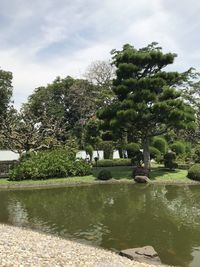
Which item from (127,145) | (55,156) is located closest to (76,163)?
(55,156)

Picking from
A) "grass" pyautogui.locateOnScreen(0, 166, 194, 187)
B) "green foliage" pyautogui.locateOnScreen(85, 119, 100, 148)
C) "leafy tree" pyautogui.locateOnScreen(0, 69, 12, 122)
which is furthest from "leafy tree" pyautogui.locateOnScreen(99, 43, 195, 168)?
"leafy tree" pyautogui.locateOnScreen(0, 69, 12, 122)

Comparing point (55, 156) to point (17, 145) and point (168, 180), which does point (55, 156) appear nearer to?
point (17, 145)

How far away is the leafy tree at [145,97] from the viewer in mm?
28922

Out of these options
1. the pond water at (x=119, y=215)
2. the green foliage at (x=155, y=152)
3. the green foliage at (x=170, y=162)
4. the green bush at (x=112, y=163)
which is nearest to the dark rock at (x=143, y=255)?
the pond water at (x=119, y=215)

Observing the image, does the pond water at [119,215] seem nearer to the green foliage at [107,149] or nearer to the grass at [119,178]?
the grass at [119,178]

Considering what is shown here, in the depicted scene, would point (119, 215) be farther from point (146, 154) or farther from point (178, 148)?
point (178, 148)

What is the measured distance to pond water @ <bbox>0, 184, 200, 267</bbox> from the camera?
481 inches

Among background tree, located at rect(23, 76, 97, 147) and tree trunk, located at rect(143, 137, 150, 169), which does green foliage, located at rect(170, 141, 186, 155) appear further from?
background tree, located at rect(23, 76, 97, 147)

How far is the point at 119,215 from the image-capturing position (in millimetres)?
16562

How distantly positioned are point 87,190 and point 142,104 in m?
8.41

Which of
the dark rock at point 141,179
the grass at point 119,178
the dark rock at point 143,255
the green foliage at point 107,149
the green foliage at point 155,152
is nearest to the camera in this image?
the dark rock at point 143,255

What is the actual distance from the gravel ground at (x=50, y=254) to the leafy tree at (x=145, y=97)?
18198 mm

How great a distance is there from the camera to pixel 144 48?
105 ft

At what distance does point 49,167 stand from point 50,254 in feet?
59.8
